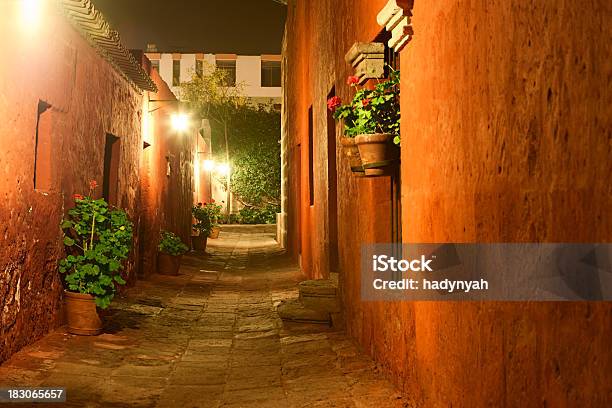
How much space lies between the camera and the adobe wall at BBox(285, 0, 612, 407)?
205cm

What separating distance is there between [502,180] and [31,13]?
4786 millimetres

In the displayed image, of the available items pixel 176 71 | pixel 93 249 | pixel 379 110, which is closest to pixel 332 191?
pixel 93 249

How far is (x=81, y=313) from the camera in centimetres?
638

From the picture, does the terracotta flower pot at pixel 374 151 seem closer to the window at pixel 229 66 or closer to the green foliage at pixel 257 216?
the green foliage at pixel 257 216

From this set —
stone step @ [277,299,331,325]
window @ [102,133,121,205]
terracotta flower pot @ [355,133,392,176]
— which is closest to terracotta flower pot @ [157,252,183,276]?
window @ [102,133,121,205]

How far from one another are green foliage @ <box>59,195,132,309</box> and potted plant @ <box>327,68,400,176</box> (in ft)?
9.46

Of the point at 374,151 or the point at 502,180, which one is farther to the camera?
the point at 374,151

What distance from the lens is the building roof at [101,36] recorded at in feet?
20.9

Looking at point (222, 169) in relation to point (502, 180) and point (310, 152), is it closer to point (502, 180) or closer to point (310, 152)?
point (310, 152)

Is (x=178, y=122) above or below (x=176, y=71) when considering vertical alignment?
below

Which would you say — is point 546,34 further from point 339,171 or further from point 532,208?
point 339,171

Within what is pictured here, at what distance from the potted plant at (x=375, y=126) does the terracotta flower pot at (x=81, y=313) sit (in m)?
3.22

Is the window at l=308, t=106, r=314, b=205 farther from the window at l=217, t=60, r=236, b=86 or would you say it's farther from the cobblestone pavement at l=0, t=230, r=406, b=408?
the window at l=217, t=60, r=236, b=86

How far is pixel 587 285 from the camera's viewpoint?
214cm
